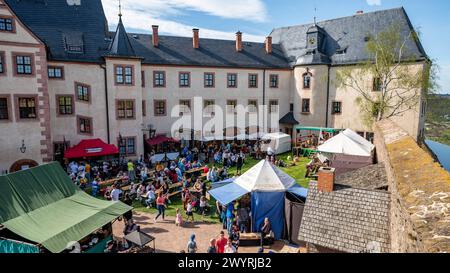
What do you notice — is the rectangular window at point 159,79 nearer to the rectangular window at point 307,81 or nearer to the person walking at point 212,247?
the rectangular window at point 307,81

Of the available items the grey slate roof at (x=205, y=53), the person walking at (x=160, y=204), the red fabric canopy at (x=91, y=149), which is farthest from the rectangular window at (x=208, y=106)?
the person walking at (x=160, y=204)

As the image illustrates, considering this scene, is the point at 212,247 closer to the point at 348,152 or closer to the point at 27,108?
the point at 348,152

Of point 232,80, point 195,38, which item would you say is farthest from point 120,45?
point 232,80

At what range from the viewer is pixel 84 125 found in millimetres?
25812

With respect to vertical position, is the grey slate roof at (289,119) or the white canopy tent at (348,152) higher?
the grey slate roof at (289,119)

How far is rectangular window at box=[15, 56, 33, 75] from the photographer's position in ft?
68.8

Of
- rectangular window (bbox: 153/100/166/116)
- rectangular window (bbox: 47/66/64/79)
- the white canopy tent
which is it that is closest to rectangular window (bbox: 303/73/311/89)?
the white canopy tent

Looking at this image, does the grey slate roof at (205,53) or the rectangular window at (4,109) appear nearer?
the rectangular window at (4,109)

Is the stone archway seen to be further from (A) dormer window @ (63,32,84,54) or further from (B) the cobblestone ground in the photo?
(B) the cobblestone ground

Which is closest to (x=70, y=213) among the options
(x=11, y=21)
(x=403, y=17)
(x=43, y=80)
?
(x=43, y=80)

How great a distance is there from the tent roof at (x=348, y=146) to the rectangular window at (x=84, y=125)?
59.3ft

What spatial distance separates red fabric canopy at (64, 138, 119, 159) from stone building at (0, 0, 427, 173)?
1.36 m

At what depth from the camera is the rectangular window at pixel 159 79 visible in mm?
29938

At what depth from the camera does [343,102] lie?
3238 centimetres
